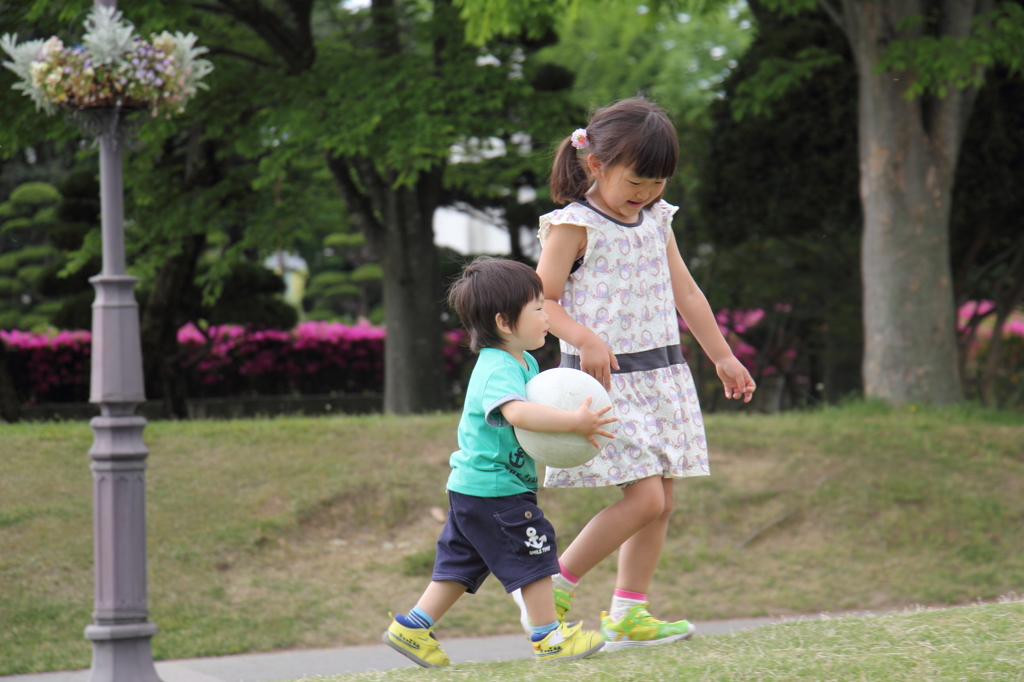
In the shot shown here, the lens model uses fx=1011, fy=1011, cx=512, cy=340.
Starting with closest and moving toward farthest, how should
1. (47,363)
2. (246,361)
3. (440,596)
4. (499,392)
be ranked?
(499,392)
(440,596)
(47,363)
(246,361)

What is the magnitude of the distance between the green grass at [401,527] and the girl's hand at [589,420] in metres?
3.14

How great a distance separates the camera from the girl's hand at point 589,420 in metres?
2.86

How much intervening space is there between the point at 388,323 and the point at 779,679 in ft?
28.9

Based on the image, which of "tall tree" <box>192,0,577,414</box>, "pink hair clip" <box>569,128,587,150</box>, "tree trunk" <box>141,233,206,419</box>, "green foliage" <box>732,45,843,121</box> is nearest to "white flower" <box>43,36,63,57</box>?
"pink hair clip" <box>569,128,587,150</box>

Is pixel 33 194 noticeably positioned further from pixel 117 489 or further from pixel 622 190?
pixel 622 190

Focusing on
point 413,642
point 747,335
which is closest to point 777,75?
point 747,335

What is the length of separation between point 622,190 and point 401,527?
395 centimetres

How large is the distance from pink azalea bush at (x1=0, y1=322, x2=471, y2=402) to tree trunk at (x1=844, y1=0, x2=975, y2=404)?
7.40 m

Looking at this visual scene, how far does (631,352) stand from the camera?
3.42 m

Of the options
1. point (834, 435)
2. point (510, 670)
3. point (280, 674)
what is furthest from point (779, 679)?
point (834, 435)

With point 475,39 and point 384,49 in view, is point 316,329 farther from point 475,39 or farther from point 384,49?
point 475,39

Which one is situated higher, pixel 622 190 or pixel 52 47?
pixel 52 47

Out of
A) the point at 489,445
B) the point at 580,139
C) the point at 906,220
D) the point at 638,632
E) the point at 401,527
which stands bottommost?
the point at 401,527

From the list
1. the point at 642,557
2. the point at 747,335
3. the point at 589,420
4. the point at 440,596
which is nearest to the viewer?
the point at 589,420
